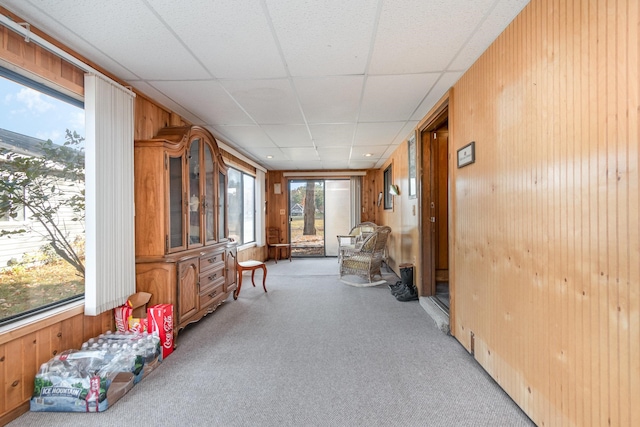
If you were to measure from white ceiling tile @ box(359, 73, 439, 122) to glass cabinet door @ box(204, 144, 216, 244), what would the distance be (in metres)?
1.86

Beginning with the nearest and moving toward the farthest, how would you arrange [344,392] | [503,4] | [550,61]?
1. [550,61]
2. [503,4]
3. [344,392]

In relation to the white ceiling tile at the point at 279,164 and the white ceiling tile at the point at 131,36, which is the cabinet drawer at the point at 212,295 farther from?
the white ceiling tile at the point at 279,164

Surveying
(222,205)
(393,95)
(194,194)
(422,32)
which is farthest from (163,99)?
(422,32)

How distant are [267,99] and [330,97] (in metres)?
0.64

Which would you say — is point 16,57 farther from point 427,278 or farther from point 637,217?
point 427,278

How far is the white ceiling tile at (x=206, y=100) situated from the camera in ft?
8.56

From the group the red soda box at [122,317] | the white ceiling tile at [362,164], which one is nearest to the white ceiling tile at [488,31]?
the red soda box at [122,317]

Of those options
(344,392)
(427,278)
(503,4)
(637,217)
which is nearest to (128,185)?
(344,392)

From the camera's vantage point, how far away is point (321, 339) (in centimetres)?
271

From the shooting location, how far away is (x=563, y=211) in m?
1.36

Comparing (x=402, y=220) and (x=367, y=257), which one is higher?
(x=402, y=220)

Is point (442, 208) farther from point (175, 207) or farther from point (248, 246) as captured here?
point (248, 246)

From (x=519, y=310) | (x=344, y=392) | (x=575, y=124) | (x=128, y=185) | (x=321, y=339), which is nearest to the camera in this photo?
(x=575, y=124)

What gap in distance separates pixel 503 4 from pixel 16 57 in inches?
112
